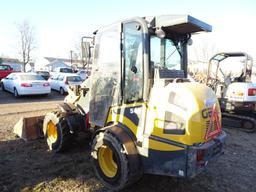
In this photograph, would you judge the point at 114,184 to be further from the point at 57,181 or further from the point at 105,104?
the point at 105,104

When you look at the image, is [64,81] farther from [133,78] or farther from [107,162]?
[133,78]

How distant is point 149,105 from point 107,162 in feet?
4.31

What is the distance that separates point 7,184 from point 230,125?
7.36m

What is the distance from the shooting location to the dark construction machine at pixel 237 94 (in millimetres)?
8016

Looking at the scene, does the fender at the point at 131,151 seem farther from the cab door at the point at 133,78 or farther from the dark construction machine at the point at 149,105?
the cab door at the point at 133,78

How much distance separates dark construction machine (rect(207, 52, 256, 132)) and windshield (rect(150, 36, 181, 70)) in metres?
4.86

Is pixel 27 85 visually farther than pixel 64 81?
No

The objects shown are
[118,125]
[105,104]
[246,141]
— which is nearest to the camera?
[118,125]

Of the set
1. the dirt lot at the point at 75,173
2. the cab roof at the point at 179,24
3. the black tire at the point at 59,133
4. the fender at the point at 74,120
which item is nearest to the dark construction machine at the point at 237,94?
the dirt lot at the point at 75,173

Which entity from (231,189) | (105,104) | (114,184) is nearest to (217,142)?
(231,189)

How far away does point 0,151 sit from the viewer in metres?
5.30

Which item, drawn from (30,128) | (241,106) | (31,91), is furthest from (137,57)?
(31,91)

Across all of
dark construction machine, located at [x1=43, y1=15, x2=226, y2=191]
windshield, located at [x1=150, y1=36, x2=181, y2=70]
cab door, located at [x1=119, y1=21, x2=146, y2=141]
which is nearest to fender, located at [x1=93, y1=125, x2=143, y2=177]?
dark construction machine, located at [x1=43, y1=15, x2=226, y2=191]

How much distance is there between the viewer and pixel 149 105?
343cm
